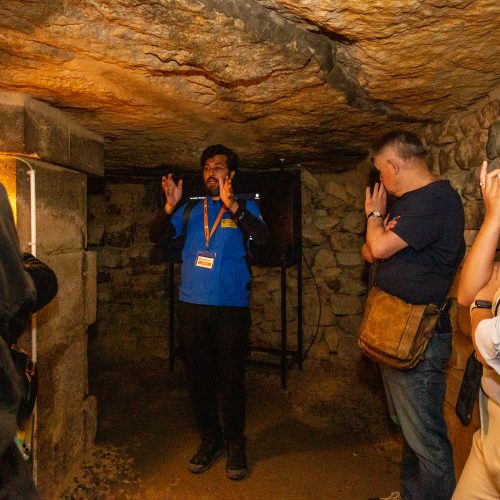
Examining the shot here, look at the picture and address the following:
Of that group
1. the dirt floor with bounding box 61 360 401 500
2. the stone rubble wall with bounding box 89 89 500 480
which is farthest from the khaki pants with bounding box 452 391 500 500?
the stone rubble wall with bounding box 89 89 500 480

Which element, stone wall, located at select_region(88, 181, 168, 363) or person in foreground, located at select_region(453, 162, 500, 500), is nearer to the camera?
person in foreground, located at select_region(453, 162, 500, 500)

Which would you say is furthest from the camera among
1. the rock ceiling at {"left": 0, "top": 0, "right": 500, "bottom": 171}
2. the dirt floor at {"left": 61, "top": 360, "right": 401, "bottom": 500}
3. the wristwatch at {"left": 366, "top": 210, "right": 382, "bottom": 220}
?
the dirt floor at {"left": 61, "top": 360, "right": 401, "bottom": 500}

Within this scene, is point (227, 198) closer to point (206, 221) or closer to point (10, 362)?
point (206, 221)

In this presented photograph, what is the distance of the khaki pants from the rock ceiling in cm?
114

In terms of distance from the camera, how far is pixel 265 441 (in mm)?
2807

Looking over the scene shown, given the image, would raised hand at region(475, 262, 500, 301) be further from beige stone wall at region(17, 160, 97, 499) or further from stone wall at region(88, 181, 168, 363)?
stone wall at region(88, 181, 168, 363)

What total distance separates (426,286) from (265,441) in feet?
5.44

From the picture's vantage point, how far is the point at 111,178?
425cm

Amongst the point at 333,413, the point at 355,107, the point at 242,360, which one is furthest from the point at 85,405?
the point at 355,107

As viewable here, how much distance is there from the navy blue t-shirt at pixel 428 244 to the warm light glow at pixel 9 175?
5.06 ft

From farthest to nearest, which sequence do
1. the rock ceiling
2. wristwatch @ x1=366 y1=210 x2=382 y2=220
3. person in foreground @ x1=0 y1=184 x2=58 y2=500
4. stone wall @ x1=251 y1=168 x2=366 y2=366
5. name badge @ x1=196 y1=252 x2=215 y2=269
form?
stone wall @ x1=251 y1=168 x2=366 y2=366 → name badge @ x1=196 y1=252 x2=215 y2=269 → wristwatch @ x1=366 y1=210 x2=382 y2=220 → the rock ceiling → person in foreground @ x1=0 y1=184 x2=58 y2=500

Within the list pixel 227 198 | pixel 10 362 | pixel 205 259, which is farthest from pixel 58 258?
pixel 10 362

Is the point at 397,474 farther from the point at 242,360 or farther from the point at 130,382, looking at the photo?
the point at 130,382

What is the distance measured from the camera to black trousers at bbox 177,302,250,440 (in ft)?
7.73
